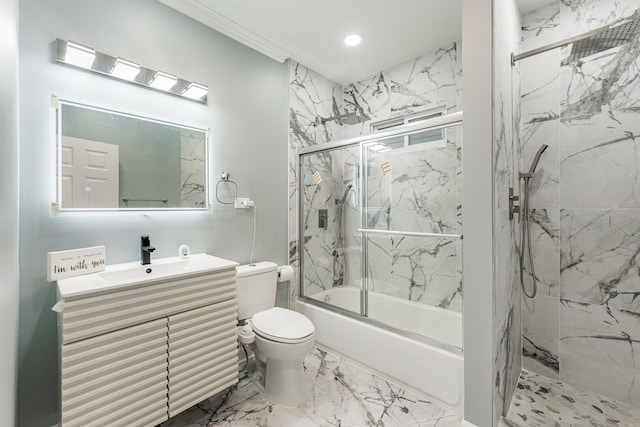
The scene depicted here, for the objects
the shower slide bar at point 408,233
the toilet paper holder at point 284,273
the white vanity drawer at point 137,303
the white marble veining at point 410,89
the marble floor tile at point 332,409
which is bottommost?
the marble floor tile at point 332,409

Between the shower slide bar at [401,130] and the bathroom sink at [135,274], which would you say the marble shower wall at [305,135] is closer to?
the shower slide bar at [401,130]

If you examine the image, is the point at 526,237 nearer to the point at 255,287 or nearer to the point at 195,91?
the point at 255,287

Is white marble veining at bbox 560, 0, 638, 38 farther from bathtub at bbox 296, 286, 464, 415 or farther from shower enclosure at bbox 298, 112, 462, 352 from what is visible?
bathtub at bbox 296, 286, 464, 415

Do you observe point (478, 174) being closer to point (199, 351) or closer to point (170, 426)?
point (199, 351)

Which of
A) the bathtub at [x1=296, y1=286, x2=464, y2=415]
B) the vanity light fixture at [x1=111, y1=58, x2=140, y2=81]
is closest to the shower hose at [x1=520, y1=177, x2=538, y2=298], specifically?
the bathtub at [x1=296, y1=286, x2=464, y2=415]

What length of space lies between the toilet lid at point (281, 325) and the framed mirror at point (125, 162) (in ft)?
3.02

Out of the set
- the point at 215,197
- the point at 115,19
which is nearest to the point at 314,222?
the point at 215,197

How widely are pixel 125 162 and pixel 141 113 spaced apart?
337 millimetres

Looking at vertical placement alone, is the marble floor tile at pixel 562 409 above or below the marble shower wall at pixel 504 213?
below

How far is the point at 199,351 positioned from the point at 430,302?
1947 mm

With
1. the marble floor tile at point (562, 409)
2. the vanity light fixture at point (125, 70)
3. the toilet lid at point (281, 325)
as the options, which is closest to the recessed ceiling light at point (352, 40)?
the vanity light fixture at point (125, 70)

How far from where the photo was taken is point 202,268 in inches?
61.8

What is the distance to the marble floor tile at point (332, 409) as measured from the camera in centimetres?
162

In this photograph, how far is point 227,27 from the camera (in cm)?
214
